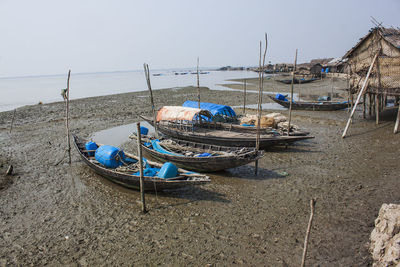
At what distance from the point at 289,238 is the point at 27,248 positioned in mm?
6911

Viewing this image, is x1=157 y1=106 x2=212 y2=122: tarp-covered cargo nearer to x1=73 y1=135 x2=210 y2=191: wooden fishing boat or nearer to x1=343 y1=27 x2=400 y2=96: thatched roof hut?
x1=73 y1=135 x2=210 y2=191: wooden fishing boat

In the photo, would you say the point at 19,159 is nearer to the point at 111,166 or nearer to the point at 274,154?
the point at 111,166

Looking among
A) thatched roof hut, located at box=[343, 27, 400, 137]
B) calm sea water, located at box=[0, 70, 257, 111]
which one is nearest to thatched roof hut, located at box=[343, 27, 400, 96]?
thatched roof hut, located at box=[343, 27, 400, 137]

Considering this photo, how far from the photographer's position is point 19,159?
504 inches

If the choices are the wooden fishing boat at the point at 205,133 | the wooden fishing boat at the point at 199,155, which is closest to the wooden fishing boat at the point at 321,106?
the wooden fishing boat at the point at 205,133

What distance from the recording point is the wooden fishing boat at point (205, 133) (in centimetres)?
1255

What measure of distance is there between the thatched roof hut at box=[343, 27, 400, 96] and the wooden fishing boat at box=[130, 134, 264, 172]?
10506mm

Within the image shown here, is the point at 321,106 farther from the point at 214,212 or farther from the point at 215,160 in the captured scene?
the point at 214,212

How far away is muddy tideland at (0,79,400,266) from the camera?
19.3 ft

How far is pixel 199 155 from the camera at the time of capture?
10547mm

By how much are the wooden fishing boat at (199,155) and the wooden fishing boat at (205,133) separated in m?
1.45

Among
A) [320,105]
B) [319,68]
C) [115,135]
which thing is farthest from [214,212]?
[319,68]

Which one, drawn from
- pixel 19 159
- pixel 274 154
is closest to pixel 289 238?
pixel 274 154

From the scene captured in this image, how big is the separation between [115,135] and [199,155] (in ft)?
30.2
